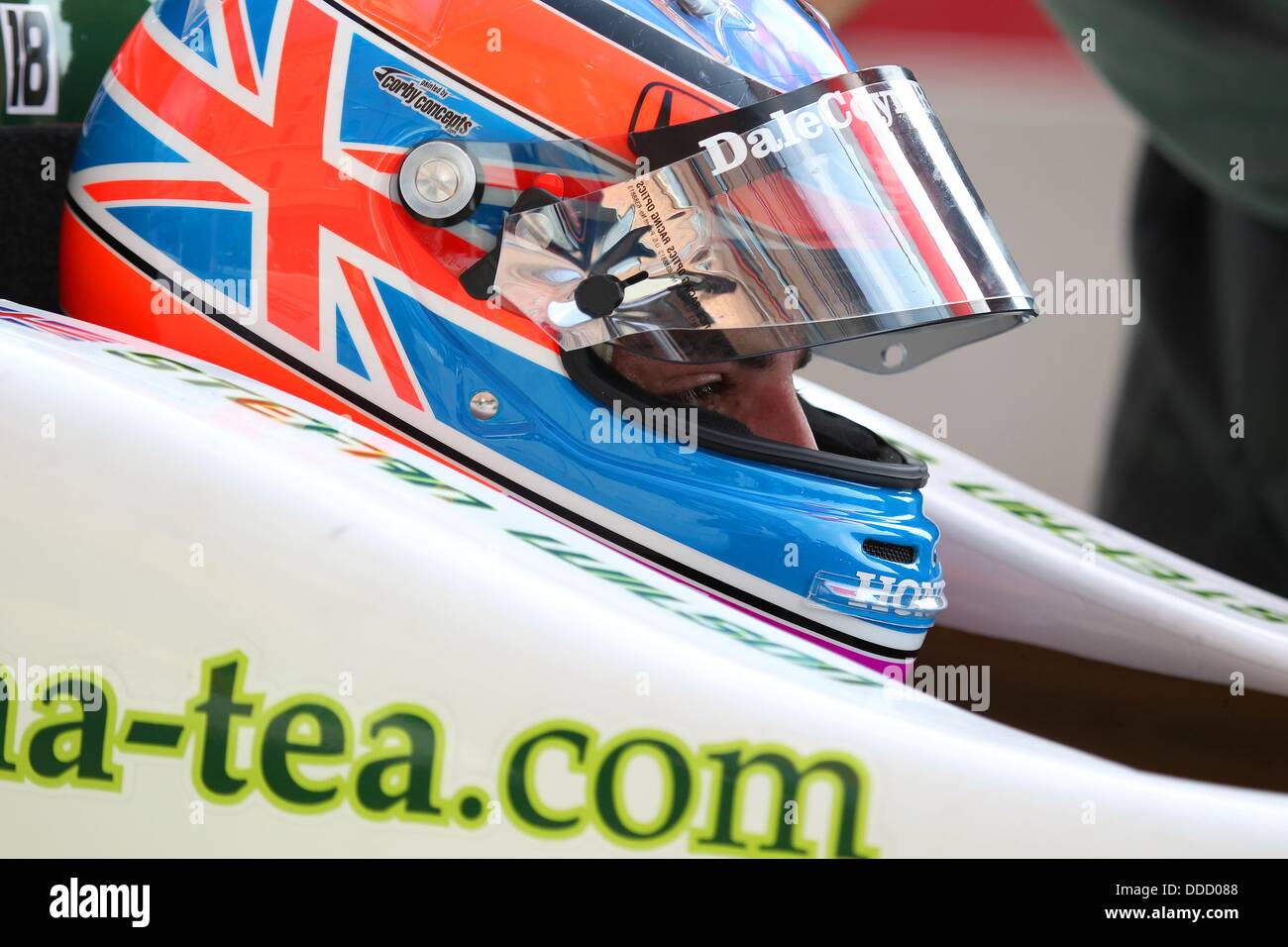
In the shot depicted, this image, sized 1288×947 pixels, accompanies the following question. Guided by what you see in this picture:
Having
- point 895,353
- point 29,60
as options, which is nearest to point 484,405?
point 895,353

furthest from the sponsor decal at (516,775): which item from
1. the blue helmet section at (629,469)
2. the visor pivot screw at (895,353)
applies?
the visor pivot screw at (895,353)

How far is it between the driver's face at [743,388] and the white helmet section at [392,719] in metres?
0.32

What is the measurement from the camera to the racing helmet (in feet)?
3.33

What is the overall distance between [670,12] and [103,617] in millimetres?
587

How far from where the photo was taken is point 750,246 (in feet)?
3.33

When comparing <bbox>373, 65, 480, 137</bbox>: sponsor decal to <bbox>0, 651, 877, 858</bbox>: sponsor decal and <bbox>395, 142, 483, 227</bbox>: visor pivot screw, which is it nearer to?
<bbox>395, 142, 483, 227</bbox>: visor pivot screw

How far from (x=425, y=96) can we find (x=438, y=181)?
0.06 m

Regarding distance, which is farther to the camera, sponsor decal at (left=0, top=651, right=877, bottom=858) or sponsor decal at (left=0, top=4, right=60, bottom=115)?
sponsor decal at (left=0, top=4, right=60, bottom=115)

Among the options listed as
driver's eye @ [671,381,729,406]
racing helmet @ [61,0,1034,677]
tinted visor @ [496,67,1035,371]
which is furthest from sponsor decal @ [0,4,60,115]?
driver's eye @ [671,381,729,406]

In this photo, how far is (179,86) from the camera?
3.50ft

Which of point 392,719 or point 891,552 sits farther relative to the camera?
point 891,552

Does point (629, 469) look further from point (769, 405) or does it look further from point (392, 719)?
point (392, 719)

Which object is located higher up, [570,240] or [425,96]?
[425,96]

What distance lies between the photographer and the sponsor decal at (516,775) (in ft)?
2.51
